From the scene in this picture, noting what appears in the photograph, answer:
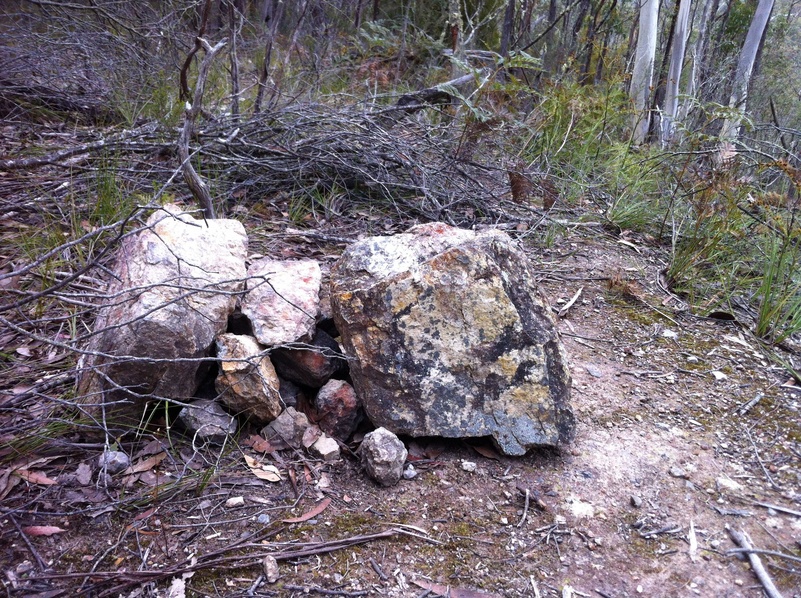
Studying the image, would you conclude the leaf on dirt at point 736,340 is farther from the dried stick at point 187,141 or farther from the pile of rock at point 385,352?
the dried stick at point 187,141

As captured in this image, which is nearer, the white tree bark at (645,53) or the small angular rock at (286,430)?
the small angular rock at (286,430)

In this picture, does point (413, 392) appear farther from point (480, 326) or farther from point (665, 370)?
point (665, 370)

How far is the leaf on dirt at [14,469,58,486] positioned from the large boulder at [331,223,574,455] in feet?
3.25

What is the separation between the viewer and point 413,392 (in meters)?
1.98

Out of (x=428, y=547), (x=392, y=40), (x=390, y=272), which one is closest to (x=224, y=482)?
(x=428, y=547)

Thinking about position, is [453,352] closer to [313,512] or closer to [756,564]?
[313,512]

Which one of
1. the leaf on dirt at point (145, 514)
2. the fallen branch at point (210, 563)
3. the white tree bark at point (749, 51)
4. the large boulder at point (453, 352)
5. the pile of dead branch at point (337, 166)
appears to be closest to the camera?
the fallen branch at point (210, 563)

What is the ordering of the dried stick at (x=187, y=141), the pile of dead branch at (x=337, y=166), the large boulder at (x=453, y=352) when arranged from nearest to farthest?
the large boulder at (x=453, y=352), the dried stick at (x=187, y=141), the pile of dead branch at (x=337, y=166)

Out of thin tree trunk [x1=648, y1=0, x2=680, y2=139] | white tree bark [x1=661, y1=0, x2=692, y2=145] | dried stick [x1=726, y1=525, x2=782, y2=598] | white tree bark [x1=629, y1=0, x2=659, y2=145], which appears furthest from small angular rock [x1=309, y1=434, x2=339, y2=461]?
white tree bark [x1=661, y1=0, x2=692, y2=145]

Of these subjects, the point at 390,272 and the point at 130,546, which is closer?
the point at 130,546

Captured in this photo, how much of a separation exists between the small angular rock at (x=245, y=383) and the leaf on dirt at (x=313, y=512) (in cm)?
37

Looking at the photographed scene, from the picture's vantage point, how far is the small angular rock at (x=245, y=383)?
1914mm

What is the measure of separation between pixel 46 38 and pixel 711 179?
4715 mm

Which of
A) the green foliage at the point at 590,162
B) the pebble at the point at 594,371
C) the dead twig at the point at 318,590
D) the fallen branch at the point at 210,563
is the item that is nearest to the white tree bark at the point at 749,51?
the green foliage at the point at 590,162
